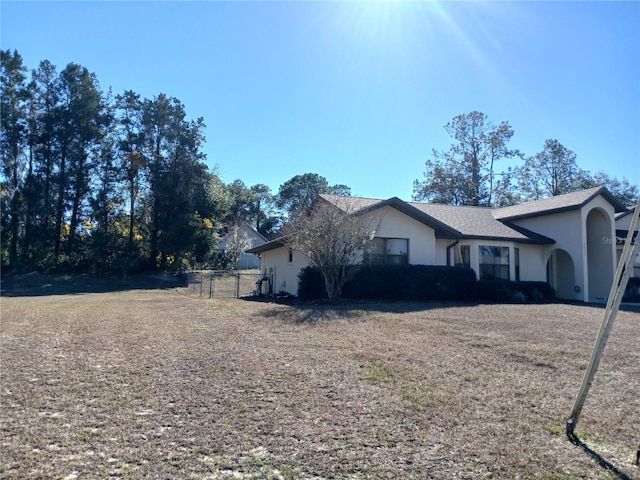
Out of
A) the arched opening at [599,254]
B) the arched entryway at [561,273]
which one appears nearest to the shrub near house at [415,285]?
the arched entryway at [561,273]

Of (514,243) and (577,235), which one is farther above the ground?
(577,235)

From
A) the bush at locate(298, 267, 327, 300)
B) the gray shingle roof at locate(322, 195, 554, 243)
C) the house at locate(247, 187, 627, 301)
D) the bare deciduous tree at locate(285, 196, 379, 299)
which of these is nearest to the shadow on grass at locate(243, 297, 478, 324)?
the bare deciduous tree at locate(285, 196, 379, 299)

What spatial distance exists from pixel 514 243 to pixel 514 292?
2920mm

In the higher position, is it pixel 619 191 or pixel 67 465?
pixel 619 191

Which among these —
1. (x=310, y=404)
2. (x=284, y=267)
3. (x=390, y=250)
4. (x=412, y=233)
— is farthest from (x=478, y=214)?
(x=310, y=404)

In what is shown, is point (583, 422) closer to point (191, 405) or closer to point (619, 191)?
point (191, 405)

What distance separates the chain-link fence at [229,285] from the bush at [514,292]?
394 inches

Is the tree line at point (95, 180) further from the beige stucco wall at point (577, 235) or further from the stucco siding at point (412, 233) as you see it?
the beige stucco wall at point (577, 235)

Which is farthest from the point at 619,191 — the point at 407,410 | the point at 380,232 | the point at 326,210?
the point at 407,410

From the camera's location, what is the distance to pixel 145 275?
36.2m

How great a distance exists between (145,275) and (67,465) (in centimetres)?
3504

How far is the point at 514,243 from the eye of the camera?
67.5 feet

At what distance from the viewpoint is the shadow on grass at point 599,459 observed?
344 centimetres

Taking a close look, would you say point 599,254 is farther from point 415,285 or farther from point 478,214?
point 415,285
